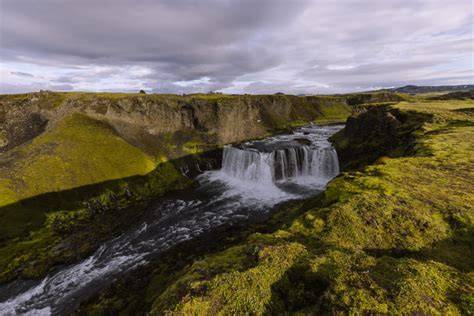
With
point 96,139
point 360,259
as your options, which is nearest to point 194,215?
point 360,259

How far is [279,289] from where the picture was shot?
8328 mm

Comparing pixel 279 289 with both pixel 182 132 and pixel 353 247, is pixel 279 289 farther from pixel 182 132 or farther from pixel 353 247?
pixel 182 132

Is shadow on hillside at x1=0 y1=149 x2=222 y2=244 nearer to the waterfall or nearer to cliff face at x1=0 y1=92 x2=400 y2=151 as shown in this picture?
cliff face at x1=0 y1=92 x2=400 y2=151

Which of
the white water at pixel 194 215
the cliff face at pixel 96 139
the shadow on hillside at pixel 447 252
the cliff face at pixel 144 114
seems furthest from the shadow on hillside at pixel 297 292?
the cliff face at pixel 144 114

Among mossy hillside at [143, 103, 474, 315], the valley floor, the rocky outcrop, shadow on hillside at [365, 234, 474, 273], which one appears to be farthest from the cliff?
the rocky outcrop

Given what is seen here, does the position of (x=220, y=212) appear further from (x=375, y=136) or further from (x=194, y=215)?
(x=375, y=136)

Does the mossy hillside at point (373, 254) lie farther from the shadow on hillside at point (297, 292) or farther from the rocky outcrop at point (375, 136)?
the rocky outcrop at point (375, 136)

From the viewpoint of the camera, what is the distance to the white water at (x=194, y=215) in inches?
966

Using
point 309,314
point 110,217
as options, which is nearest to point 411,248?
point 309,314

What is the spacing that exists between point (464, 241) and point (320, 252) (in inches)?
297

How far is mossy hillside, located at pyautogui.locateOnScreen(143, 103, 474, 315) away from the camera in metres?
7.01

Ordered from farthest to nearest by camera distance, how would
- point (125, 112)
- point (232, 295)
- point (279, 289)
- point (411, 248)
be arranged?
point (125, 112), point (411, 248), point (279, 289), point (232, 295)

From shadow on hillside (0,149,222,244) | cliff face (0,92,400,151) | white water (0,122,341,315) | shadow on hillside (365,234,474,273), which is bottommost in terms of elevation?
white water (0,122,341,315)

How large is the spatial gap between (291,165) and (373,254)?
4396 cm
